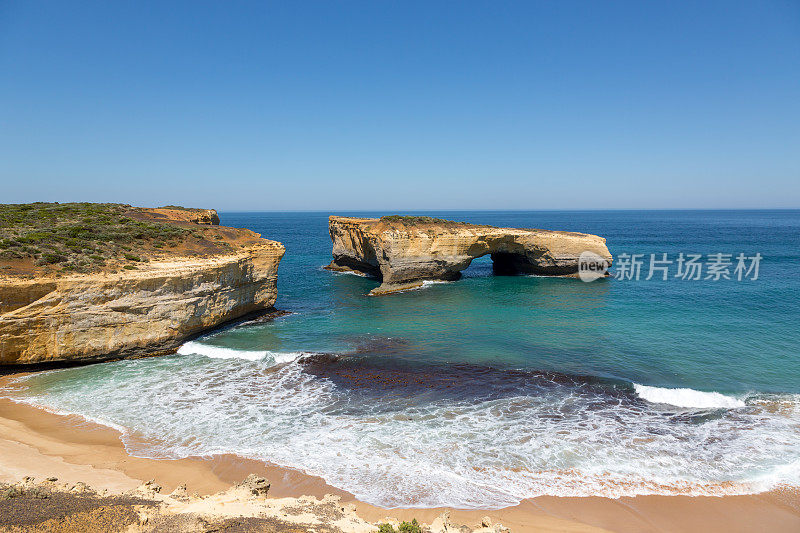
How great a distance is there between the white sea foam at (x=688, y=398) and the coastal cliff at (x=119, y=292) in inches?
750

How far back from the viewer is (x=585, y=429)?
12.1 metres

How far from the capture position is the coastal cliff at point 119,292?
49.9ft

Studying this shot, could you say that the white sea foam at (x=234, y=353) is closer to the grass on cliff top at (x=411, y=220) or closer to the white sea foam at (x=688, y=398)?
the white sea foam at (x=688, y=398)

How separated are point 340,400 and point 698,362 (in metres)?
14.9

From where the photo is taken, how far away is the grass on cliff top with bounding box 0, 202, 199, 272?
16875 mm

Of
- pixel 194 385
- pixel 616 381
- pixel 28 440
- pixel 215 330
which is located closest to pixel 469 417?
pixel 616 381

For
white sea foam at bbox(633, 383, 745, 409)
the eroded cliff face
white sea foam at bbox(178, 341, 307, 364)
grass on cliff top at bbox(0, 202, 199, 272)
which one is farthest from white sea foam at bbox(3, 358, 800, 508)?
the eroded cliff face

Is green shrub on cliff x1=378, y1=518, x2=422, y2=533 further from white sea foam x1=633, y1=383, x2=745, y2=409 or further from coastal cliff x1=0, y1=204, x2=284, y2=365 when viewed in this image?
coastal cliff x1=0, y1=204, x2=284, y2=365

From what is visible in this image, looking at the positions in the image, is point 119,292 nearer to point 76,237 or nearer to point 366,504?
point 76,237

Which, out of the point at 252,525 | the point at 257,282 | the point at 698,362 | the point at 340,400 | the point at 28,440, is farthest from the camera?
the point at 257,282

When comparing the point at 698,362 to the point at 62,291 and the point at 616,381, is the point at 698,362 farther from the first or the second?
the point at 62,291

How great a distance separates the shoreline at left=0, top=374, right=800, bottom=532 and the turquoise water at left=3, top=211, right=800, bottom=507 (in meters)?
0.37

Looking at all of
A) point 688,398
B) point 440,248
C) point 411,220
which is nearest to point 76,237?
point 411,220

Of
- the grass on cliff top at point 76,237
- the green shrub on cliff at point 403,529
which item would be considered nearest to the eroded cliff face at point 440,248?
the grass on cliff top at point 76,237
